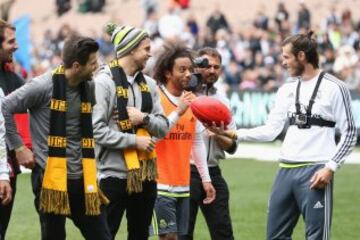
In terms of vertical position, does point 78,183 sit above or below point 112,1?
below

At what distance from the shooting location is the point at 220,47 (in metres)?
30.8

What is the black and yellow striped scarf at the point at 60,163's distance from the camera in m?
7.98

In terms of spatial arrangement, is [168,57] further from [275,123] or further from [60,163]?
[60,163]

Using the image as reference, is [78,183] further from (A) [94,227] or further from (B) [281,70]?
(B) [281,70]

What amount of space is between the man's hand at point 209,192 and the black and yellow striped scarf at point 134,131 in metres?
1.21

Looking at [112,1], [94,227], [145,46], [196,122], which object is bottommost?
[94,227]

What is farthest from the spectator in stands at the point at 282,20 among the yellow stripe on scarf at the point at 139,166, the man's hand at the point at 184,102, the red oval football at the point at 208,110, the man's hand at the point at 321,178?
the yellow stripe on scarf at the point at 139,166

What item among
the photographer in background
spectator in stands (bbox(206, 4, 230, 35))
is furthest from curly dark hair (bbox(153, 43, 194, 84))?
spectator in stands (bbox(206, 4, 230, 35))

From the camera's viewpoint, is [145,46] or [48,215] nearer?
[48,215]

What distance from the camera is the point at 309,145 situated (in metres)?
8.88

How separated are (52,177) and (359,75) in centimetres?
1878

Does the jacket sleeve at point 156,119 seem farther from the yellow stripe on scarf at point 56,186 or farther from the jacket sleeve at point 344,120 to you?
the jacket sleeve at point 344,120

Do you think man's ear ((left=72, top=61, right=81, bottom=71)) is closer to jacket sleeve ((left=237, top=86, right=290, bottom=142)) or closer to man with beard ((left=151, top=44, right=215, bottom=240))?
man with beard ((left=151, top=44, right=215, bottom=240))

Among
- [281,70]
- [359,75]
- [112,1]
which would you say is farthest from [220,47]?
[112,1]
